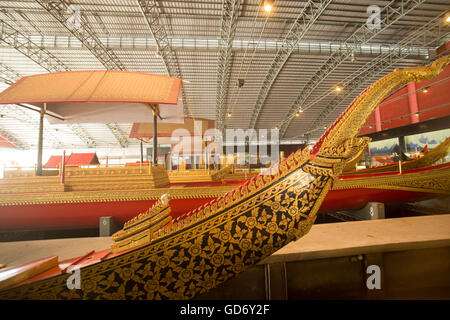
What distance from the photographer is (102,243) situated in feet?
6.04

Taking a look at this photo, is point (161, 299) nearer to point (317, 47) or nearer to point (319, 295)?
point (319, 295)

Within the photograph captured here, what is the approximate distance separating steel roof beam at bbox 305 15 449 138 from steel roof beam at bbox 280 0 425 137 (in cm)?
172

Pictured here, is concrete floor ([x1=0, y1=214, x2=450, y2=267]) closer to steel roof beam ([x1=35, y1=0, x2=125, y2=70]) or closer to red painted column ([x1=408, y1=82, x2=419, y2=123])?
steel roof beam ([x1=35, y1=0, x2=125, y2=70])

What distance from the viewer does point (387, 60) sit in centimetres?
1003

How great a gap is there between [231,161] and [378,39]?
9.34 m

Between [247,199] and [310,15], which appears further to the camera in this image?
[310,15]

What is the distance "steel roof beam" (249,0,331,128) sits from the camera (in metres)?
6.86

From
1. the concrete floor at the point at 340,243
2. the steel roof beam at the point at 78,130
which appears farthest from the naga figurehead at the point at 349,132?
the steel roof beam at the point at 78,130

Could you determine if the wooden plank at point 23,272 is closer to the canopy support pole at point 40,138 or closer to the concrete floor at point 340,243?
the concrete floor at point 340,243

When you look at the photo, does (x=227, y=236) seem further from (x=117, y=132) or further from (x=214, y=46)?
(x=117, y=132)

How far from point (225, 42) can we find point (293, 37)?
2868 mm

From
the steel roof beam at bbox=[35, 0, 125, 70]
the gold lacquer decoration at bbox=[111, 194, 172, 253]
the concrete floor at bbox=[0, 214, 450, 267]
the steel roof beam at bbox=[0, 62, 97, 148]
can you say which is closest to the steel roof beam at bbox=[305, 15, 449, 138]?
the concrete floor at bbox=[0, 214, 450, 267]

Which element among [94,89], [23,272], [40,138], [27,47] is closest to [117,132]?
[27,47]

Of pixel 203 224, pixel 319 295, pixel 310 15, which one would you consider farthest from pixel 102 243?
pixel 310 15
